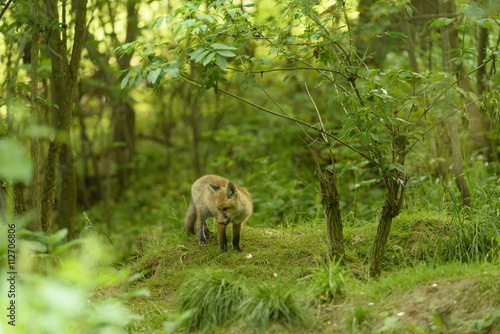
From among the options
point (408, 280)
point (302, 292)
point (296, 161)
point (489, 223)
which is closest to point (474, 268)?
point (408, 280)

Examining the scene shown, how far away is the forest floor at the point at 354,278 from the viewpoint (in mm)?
3768

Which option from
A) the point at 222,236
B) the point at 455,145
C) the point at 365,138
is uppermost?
the point at 365,138

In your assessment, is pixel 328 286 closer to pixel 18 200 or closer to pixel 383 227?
pixel 383 227

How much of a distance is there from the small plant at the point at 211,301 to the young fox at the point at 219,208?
144 centimetres

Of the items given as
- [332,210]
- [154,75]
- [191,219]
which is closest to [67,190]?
[191,219]

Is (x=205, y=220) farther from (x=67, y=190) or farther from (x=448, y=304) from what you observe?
(x=448, y=304)

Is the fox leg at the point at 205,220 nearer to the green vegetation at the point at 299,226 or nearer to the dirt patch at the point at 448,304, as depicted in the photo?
the green vegetation at the point at 299,226

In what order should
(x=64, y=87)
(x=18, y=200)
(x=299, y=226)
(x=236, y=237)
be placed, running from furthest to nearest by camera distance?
(x=64, y=87) < (x=299, y=226) < (x=236, y=237) < (x=18, y=200)

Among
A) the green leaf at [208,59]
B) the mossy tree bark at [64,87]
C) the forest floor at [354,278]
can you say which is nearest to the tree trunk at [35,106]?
the mossy tree bark at [64,87]

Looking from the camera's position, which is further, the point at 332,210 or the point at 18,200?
the point at 18,200

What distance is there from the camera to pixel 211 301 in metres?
4.25

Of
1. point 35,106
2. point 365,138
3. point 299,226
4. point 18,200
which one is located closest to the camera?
point 365,138

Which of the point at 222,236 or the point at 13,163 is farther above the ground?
the point at 13,163

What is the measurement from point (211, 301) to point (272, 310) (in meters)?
0.62
